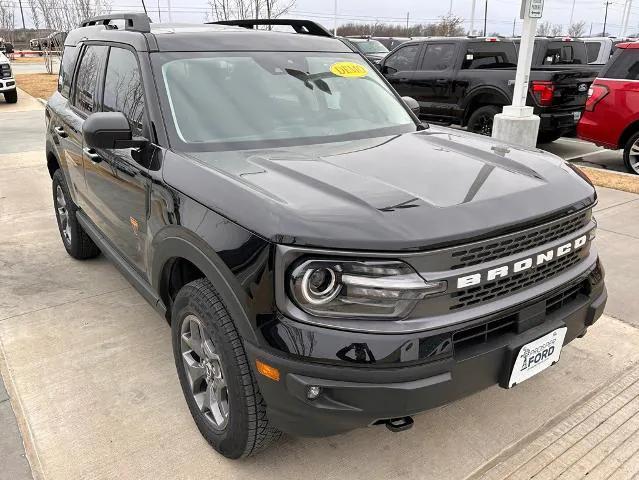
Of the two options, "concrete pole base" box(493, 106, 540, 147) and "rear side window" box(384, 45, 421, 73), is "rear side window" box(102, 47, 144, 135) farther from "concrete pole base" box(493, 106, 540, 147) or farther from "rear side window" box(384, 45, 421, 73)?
"rear side window" box(384, 45, 421, 73)

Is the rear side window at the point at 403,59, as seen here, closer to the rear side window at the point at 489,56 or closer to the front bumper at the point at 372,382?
the rear side window at the point at 489,56

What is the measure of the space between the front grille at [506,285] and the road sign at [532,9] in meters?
5.75

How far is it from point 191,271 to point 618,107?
6792 millimetres

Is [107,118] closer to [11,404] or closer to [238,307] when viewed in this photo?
[238,307]

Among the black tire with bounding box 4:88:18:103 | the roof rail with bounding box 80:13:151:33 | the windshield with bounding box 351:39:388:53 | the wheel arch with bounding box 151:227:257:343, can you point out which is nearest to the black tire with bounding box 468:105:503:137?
the roof rail with bounding box 80:13:151:33

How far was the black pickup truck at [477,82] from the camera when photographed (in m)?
8.34

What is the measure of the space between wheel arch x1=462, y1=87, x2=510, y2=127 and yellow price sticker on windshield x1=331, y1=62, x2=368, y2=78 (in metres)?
5.76

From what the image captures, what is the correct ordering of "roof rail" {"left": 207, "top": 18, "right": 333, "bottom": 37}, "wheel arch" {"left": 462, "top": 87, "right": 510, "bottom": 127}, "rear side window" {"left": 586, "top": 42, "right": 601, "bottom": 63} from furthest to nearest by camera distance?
"rear side window" {"left": 586, "top": 42, "right": 601, "bottom": 63} → "wheel arch" {"left": 462, "top": 87, "right": 510, "bottom": 127} → "roof rail" {"left": 207, "top": 18, "right": 333, "bottom": 37}

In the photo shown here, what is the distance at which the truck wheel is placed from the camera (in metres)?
2.20

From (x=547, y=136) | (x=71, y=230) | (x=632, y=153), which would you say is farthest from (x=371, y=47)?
(x=71, y=230)

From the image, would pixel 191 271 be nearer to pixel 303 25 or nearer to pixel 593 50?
pixel 303 25

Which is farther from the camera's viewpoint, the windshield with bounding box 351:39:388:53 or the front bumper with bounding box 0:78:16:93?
the windshield with bounding box 351:39:388:53

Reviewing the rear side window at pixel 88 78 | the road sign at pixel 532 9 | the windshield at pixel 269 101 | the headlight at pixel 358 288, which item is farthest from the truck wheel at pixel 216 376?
the road sign at pixel 532 9

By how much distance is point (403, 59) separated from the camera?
10.6 meters
